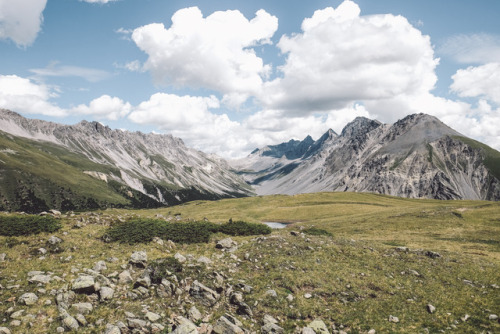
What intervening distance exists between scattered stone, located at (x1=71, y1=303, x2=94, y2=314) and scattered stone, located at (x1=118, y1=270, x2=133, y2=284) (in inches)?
126

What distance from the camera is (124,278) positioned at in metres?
19.0

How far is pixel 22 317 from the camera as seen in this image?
13.9 m

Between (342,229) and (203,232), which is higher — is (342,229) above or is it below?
below

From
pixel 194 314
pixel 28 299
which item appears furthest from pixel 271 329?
pixel 28 299

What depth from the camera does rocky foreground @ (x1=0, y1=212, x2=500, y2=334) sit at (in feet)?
49.9

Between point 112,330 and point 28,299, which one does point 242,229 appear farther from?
point 28,299

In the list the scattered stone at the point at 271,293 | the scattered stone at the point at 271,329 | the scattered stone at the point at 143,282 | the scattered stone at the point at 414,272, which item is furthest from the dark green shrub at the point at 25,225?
the scattered stone at the point at 414,272

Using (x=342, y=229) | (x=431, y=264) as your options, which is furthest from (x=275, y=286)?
(x=342, y=229)

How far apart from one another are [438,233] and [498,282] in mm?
39900

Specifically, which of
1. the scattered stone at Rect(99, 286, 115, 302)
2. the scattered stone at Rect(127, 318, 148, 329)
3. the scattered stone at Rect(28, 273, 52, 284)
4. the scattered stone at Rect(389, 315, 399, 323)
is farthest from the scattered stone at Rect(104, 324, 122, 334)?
the scattered stone at Rect(389, 315, 399, 323)

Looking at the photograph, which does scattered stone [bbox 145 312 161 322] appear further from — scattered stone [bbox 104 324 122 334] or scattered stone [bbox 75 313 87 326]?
scattered stone [bbox 75 313 87 326]

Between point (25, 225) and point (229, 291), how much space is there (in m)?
21.8

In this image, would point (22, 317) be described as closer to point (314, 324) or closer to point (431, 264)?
point (314, 324)

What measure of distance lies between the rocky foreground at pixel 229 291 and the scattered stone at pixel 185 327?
2.1 inches
